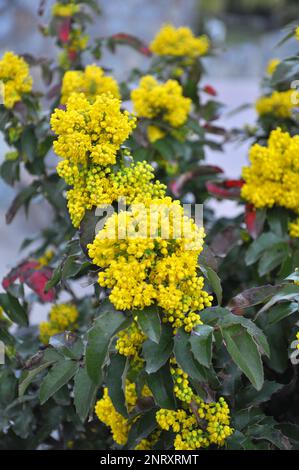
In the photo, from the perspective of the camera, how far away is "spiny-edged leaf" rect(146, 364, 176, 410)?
80 centimetres

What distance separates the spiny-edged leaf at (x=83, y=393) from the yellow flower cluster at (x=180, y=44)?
3.45 ft

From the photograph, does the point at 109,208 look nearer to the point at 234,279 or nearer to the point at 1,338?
the point at 1,338

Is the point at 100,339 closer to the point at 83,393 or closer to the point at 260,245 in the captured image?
the point at 83,393

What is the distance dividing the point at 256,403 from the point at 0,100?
0.75 metres

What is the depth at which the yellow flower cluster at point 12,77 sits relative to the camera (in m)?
1.26

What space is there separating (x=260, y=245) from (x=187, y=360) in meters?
0.45

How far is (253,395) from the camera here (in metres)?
0.96

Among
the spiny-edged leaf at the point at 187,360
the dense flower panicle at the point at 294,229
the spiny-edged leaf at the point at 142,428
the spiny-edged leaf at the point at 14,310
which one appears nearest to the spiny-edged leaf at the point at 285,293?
the spiny-edged leaf at the point at 187,360

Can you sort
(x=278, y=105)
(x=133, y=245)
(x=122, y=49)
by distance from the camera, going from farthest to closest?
1. (x=122, y=49)
2. (x=278, y=105)
3. (x=133, y=245)

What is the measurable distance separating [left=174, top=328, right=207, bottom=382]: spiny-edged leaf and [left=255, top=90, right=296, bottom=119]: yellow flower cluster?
2.82 ft

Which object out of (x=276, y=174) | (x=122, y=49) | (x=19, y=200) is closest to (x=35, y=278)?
(x=19, y=200)

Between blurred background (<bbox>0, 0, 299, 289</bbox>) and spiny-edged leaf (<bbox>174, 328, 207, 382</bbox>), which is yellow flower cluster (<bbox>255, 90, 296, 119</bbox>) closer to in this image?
blurred background (<bbox>0, 0, 299, 289</bbox>)

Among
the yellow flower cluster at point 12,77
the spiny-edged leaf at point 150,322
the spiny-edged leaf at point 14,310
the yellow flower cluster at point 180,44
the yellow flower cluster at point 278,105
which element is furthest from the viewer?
the yellow flower cluster at point 180,44

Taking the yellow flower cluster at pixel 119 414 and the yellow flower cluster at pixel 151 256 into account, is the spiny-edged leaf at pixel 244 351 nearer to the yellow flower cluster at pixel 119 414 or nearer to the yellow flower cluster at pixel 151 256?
the yellow flower cluster at pixel 151 256
